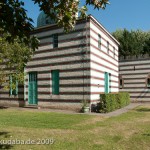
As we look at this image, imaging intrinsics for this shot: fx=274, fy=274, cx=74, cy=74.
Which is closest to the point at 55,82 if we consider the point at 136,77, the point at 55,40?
the point at 55,40

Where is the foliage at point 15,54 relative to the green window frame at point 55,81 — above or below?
above

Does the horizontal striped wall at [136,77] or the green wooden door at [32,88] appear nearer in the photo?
the green wooden door at [32,88]

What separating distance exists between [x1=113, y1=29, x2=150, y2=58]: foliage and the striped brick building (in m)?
23.8

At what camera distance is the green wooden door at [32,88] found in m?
24.6

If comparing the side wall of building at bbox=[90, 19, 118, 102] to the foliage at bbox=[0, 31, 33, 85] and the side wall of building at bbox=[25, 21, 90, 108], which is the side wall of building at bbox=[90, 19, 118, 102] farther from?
the foliage at bbox=[0, 31, 33, 85]

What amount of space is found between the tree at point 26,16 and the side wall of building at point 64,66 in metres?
13.5

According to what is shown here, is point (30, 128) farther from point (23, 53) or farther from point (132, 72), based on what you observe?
point (132, 72)

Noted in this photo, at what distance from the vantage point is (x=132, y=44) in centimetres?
4975

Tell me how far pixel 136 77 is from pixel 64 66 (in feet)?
47.7

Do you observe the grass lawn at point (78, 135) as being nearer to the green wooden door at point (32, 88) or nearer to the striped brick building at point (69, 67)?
the striped brick building at point (69, 67)

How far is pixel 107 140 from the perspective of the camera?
414 inches

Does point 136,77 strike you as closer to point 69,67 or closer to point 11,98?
point 69,67

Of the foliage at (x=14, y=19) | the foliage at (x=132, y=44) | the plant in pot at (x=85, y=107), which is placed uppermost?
the foliage at (x=132, y=44)

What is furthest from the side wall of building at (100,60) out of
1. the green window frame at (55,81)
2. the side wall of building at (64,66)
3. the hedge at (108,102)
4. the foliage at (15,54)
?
the foliage at (15,54)
